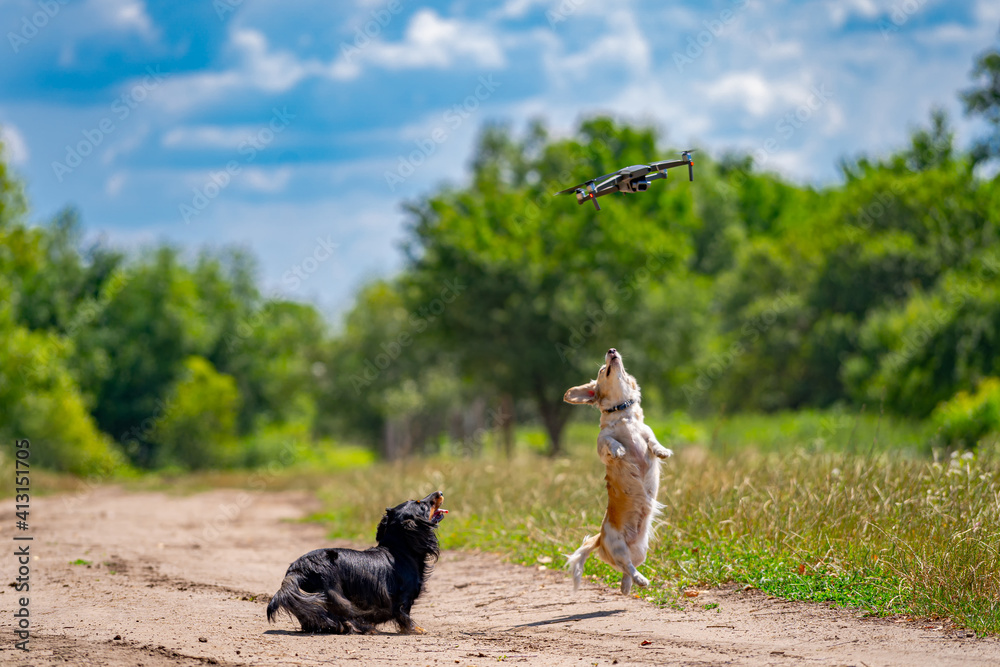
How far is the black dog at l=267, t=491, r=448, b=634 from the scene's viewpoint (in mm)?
7145

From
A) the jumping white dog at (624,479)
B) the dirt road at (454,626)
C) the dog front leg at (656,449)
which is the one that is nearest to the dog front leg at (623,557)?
the jumping white dog at (624,479)

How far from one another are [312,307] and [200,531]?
53.3m

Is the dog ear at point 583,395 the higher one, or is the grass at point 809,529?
the dog ear at point 583,395

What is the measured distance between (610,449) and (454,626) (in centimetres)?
196

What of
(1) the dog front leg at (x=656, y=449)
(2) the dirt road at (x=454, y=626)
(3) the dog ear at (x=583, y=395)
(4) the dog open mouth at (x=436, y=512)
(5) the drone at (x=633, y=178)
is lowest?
(2) the dirt road at (x=454, y=626)

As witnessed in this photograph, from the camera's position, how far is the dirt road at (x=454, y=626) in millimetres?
6238

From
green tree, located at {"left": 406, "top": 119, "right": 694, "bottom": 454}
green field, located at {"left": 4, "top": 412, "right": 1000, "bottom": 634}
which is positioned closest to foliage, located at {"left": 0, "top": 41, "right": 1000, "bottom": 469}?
green tree, located at {"left": 406, "top": 119, "right": 694, "bottom": 454}

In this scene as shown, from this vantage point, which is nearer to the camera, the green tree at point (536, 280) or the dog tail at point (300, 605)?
the dog tail at point (300, 605)

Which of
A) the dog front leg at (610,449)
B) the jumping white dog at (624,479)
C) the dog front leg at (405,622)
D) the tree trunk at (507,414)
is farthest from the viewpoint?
the tree trunk at (507,414)

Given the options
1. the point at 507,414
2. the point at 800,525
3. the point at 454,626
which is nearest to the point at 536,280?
the point at 507,414

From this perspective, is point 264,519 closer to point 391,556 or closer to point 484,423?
point 391,556

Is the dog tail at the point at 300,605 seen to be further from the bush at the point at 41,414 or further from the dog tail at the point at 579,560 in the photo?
the bush at the point at 41,414

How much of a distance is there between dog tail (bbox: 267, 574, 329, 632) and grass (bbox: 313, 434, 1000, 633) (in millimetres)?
2876

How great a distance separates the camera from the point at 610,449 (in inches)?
309
